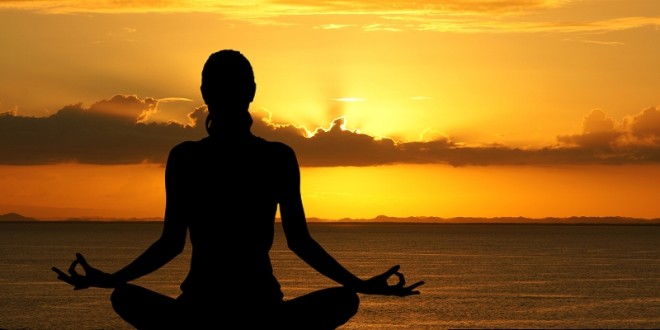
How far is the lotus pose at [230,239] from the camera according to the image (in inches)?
221

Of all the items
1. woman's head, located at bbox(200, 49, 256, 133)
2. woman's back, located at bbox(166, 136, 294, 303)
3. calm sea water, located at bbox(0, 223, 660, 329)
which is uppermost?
woman's head, located at bbox(200, 49, 256, 133)

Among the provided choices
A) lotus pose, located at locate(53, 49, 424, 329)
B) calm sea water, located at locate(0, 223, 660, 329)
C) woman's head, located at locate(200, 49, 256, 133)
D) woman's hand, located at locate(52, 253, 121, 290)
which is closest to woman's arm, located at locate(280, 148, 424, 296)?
lotus pose, located at locate(53, 49, 424, 329)

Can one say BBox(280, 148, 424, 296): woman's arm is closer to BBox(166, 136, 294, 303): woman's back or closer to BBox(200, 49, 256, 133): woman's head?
BBox(166, 136, 294, 303): woman's back

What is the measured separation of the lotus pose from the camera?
221 inches

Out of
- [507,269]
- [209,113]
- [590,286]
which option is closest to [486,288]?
[590,286]

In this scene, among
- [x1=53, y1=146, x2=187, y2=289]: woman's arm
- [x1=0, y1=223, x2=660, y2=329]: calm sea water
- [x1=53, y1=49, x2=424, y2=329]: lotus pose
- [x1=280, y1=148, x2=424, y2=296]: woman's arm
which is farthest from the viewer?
[x1=0, y1=223, x2=660, y2=329]: calm sea water

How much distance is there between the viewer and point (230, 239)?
5699mm

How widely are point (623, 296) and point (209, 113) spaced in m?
99.5

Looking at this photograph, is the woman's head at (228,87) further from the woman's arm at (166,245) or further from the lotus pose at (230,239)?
the woman's arm at (166,245)

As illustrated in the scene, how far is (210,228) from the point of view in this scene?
5.71 meters

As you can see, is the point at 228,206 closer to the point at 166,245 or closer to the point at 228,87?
the point at 166,245

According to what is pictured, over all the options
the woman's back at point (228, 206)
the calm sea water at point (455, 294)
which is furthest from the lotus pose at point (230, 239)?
the calm sea water at point (455, 294)

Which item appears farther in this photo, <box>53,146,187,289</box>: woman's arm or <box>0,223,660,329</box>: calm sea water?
<box>0,223,660,329</box>: calm sea water

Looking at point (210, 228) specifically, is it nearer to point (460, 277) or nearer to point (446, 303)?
point (446, 303)
